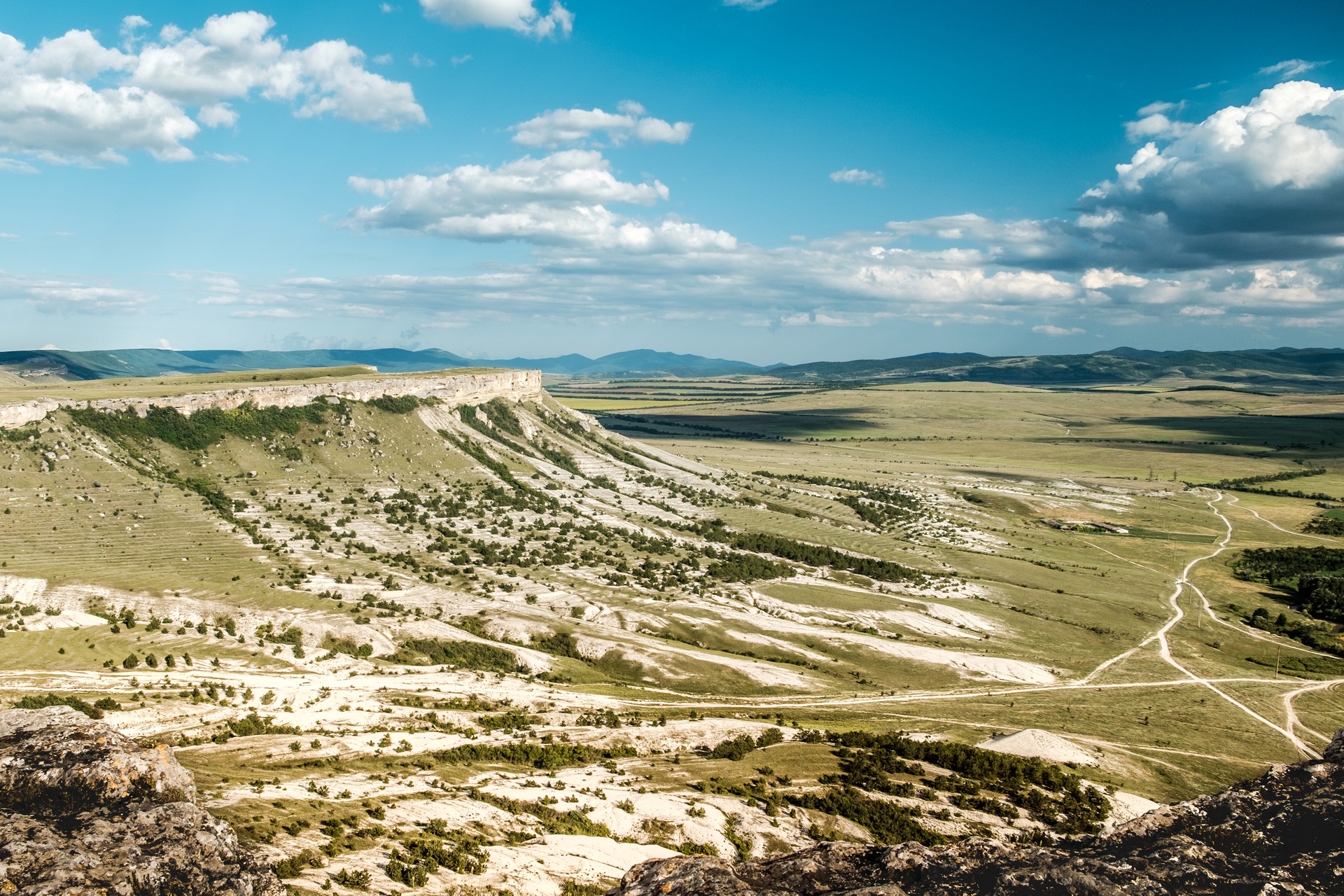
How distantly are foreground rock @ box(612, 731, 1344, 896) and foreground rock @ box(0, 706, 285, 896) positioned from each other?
34.2 ft

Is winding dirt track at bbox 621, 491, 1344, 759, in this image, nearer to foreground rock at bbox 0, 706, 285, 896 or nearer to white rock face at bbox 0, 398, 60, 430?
foreground rock at bbox 0, 706, 285, 896

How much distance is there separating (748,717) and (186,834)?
33651 mm

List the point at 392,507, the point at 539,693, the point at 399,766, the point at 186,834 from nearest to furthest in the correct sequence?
1. the point at 186,834
2. the point at 399,766
3. the point at 539,693
4. the point at 392,507

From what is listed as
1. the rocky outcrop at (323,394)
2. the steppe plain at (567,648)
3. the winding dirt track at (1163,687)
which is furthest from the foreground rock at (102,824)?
the rocky outcrop at (323,394)

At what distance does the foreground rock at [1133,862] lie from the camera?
16984 mm

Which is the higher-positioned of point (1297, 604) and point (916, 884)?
point (916, 884)

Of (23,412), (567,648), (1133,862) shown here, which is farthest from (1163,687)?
(23,412)

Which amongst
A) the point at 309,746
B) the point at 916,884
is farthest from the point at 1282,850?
the point at 309,746

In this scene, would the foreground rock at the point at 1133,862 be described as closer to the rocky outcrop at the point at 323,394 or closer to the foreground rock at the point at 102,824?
the foreground rock at the point at 102,824

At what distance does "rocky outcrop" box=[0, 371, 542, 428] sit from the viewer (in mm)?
83312

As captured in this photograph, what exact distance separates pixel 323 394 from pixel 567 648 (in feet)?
222

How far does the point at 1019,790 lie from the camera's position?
36.8 m

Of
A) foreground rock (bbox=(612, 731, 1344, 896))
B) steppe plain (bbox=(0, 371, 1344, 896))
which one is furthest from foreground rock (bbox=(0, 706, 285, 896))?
foreground rock (bbox=(612, 731, 1344, 896))

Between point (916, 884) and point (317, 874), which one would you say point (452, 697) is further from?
point (916, 884)
